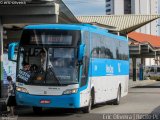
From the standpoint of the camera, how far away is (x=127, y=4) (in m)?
145

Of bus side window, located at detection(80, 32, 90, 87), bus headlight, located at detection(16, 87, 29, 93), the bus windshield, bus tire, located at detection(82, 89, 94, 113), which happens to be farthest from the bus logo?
bus headlight, located at detection(16, 87, 29, 93)

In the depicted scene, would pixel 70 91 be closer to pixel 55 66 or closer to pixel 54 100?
pixel 54 100

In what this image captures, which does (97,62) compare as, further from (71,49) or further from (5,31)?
(5,31)

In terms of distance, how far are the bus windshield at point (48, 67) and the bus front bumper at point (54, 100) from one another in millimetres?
431

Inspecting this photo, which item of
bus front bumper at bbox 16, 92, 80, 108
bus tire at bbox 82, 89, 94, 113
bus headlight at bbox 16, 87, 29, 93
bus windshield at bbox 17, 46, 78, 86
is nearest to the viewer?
bus front bumper at bbox 16, 92, 80, 108

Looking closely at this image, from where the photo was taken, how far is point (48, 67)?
16.9 m

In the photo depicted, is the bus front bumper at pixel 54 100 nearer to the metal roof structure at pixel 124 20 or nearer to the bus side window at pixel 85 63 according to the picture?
the bus side window at pixel 85 63

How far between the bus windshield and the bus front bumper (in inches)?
17.0

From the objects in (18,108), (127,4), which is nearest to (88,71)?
(18,108)

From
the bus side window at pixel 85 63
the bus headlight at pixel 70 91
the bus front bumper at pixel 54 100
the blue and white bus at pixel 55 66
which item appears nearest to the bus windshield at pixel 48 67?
the blue and white bus at pixel 55 66

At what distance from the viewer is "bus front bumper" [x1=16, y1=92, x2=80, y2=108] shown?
16.7m

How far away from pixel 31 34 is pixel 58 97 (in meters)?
2.41

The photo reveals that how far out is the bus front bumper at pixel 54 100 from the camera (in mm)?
16656

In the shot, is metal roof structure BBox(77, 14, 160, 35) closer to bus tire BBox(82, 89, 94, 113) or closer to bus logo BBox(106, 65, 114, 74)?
bus logo BBox(106, 65, 114, 74)
